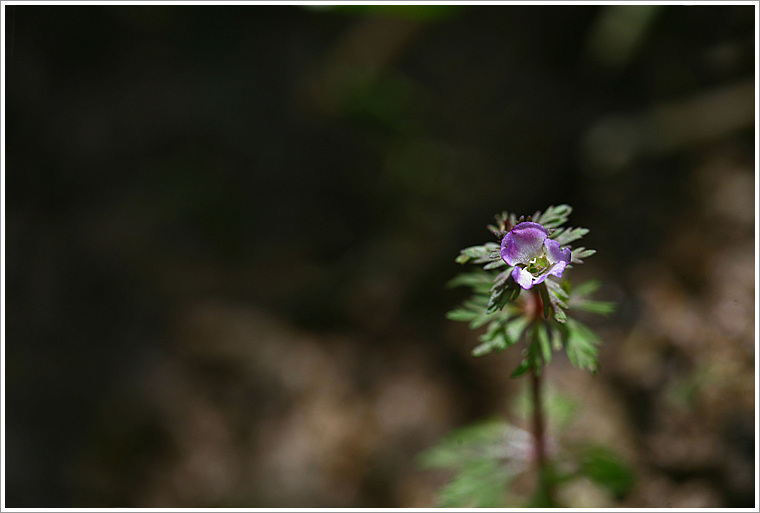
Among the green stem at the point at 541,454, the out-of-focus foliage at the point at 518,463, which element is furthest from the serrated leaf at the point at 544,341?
the out-of-focus foliage at the point at 518,463

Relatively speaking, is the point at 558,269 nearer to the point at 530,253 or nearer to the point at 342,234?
the point at 530,253

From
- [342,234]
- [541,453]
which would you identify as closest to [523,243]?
[541,453]

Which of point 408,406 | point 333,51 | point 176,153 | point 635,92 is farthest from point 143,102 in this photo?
point 635,92

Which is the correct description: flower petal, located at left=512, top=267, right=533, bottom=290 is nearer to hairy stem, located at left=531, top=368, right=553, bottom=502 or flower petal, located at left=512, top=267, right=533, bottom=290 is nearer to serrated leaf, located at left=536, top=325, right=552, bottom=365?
serrated leaf, located at left=536, top=325, right=552, bottom=365

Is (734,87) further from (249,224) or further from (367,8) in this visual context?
(249,224)

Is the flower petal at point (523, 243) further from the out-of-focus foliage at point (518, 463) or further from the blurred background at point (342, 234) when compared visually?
the blurred background at point (342, 234)

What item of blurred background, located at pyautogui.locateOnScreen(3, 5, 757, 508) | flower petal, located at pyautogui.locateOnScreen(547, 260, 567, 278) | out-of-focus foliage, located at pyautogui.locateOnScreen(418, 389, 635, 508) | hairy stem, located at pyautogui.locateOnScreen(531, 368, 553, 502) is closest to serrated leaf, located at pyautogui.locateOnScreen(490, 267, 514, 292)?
flower petal, located at pyautogui.locateOnScreen(547, 260, 567, 278)
